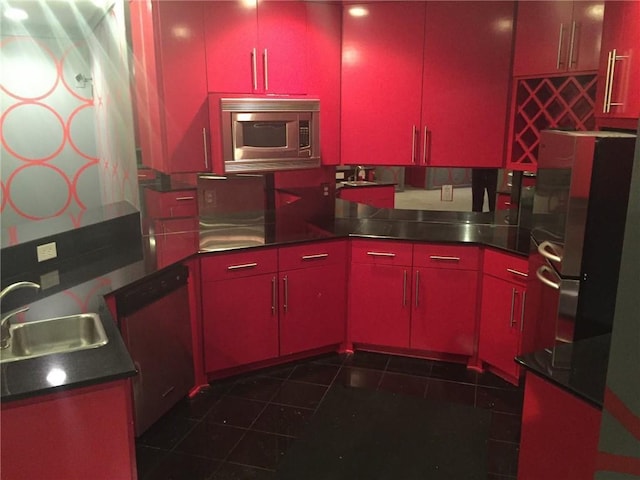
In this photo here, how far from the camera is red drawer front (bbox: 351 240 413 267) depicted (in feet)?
10.9

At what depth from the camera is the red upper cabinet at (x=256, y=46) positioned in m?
3.00

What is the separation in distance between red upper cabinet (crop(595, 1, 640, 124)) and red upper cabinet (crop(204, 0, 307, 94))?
1.66 metres

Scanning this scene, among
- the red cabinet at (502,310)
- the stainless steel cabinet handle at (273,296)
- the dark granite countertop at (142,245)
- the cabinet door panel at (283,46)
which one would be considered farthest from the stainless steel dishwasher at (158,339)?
the red cabinet at (502,310)

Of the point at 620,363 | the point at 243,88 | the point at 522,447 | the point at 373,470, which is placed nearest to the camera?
the point at 620,363

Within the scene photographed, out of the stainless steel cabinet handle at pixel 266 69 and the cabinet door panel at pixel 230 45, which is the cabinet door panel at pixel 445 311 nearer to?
the stainless steel cabinet handle at pixel 266 69

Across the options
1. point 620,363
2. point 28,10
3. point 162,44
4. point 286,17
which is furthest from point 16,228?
point 620,363

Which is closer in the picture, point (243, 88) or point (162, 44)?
point (162, 44)

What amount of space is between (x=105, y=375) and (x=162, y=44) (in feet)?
6.43

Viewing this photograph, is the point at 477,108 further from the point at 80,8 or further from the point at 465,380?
the point at 80,8

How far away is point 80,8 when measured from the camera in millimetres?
4176

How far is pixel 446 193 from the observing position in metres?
3.66

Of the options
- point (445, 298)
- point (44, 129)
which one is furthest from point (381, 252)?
point (44, 129)

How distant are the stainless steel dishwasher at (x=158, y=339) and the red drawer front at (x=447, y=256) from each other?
1.44m

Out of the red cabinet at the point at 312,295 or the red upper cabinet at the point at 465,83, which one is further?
the red cabinet at the point at 312,295
